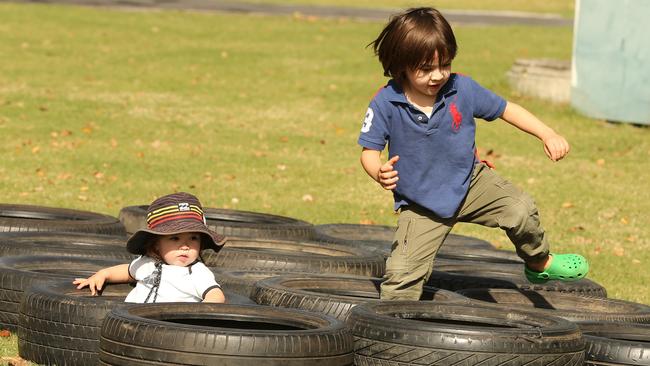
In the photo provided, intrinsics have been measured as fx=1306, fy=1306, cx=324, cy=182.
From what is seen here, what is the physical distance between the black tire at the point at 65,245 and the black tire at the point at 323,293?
1561mm

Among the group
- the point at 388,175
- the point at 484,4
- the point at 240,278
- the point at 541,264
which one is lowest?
the point at 541,264

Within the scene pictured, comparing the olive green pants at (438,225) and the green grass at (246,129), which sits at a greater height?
the green grass at (246,129)

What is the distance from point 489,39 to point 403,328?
26.4m

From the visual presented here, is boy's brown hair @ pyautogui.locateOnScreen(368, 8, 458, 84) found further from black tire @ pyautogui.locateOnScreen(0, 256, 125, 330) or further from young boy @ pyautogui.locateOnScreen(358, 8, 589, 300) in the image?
black tire @ pyautogui.locateOnScreen(0, 256, 125, 330)

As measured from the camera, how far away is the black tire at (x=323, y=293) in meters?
6.99

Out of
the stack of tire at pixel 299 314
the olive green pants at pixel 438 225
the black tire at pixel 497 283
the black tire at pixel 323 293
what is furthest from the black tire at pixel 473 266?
the olive green pants at pixel 438 225

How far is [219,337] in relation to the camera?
5.56m

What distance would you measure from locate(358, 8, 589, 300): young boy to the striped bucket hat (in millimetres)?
1022

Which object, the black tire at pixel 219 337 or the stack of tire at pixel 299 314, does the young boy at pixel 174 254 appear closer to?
the stack of tire at pixel 299 314

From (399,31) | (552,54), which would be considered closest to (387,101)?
(399,31)

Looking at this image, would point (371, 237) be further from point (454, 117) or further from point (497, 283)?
point (454, 117)

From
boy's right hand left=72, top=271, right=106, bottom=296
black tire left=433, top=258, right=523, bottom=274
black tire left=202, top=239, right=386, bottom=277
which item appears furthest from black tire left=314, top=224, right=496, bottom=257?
boy's right hand left=72, top=271, right=106, bottom=296

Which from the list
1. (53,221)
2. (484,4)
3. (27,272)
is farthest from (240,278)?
(484,4)

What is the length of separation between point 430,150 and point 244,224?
118 inches
